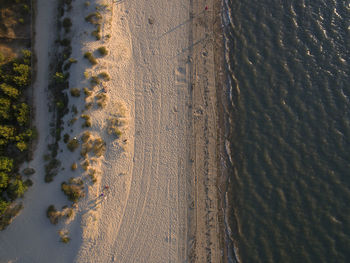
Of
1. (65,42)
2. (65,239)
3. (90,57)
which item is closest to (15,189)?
(65,239)

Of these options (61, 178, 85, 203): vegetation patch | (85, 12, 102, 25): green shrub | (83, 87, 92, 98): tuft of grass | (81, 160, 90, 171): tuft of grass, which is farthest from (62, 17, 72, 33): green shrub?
(61, 178, 85, 203): vegetation patch

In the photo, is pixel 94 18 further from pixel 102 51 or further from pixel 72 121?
pixel 72 121

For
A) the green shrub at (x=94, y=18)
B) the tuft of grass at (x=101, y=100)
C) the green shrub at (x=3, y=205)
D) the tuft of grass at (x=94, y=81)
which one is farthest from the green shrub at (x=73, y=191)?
the green shrub at (x=94, y=18)

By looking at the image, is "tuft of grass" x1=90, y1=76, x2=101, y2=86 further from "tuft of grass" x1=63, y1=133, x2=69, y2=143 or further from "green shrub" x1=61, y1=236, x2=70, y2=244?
"green shrub" x1=61, y1=236, x2=70, y2=244

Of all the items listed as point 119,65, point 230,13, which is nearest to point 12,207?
point 119,65

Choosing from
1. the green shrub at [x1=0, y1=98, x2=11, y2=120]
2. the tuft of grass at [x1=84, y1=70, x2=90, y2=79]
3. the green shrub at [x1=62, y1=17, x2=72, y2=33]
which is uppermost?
the green shrub at [x1=62, y1=17, x2=72, y2=33]

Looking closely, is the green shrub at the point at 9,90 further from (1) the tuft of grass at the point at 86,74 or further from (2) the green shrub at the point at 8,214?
(2) the green shrub at the point at 8,214

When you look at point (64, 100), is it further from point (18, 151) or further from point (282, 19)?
point (282, 19)
